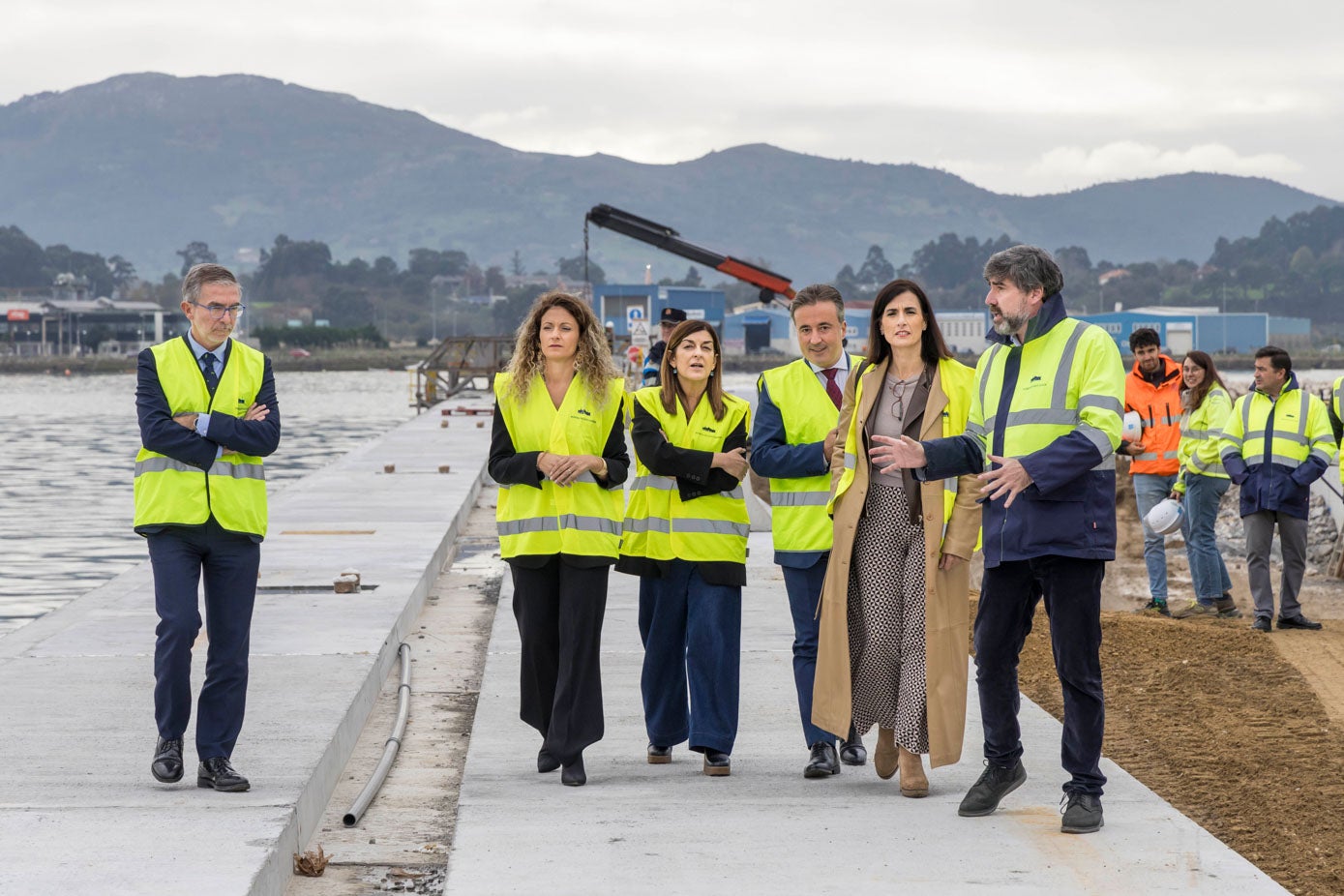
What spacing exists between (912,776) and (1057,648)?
0.83 metres

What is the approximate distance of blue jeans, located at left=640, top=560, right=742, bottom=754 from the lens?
6.98 meters

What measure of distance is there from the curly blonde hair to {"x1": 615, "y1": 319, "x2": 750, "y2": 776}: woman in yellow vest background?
0.98 ft

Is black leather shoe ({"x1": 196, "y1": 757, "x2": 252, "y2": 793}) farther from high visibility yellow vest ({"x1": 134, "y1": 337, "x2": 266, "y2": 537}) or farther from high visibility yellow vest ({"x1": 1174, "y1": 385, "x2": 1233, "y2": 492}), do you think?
high visibility yellow vest ({"x1": 1174, "y1": 385, "x2": 1233, "y2": 492})

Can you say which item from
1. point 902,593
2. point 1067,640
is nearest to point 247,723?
point 902,593

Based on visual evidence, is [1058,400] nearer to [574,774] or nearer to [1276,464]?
[574,774]

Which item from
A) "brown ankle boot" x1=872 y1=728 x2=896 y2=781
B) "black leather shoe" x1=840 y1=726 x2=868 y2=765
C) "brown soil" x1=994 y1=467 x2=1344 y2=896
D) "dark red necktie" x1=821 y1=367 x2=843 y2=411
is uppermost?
"dark red necktie" x1=821 y1=367 x2=843 y2=411

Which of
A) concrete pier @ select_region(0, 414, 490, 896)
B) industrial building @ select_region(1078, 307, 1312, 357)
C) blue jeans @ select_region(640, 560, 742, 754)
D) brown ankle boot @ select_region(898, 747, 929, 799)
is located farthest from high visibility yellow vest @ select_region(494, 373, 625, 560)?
industrial building @ select_region(1078, 307, 1312, 357)

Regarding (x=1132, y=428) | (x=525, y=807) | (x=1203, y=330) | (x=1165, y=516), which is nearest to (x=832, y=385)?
(x=1132, y=428)

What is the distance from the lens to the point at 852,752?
7191 millimetres

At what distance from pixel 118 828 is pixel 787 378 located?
3.22 m

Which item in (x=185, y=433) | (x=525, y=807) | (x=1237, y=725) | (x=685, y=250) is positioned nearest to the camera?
(x=185, y=433)

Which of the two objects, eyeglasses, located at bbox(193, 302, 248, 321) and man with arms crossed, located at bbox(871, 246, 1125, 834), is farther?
eyeglasses, located at bbox(193, 302, 248, 321)

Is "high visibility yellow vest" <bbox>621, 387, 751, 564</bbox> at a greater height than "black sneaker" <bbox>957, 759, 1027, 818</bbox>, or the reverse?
"high visibility yellow vest" <bbox>621, 387, 751, 564</bbox>

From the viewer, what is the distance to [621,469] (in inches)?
271
